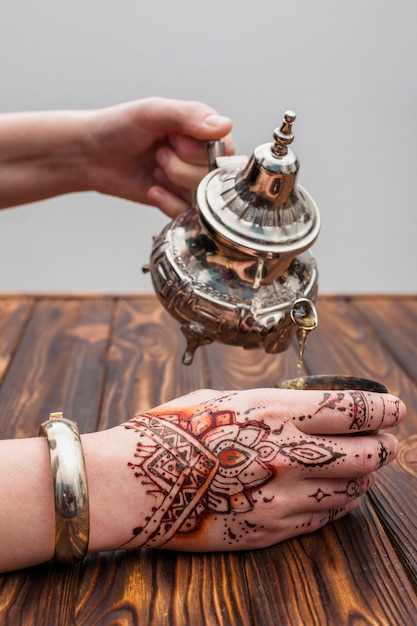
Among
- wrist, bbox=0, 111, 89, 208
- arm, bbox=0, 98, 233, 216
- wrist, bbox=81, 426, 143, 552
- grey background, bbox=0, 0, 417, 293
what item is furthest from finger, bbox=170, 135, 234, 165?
grey background, bbox=0, 0, 417, 293

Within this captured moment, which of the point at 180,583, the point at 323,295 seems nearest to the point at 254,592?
the point at 180,583

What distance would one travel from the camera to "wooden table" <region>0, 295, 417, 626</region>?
66cm

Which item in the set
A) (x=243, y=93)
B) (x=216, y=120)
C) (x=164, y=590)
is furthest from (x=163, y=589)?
(x=243, y=93)

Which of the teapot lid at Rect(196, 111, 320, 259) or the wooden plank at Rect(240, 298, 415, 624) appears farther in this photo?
the teapot lid at Rect(196, 111, 320, 259)

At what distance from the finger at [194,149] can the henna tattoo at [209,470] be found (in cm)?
49

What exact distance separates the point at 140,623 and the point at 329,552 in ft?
0.69

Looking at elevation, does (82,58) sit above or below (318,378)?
below

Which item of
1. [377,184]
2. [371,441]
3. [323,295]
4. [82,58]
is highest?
[371,441]

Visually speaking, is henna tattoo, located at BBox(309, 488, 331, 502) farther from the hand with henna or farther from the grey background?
the grey background

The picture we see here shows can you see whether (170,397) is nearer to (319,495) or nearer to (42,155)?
(319,495)

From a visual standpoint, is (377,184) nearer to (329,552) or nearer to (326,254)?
(326,254)

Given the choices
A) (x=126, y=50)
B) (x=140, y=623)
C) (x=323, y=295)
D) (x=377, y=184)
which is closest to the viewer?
(x=140, y=623)

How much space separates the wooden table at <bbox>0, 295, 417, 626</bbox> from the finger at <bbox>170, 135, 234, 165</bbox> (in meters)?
0.32

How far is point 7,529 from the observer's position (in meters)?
0.69
